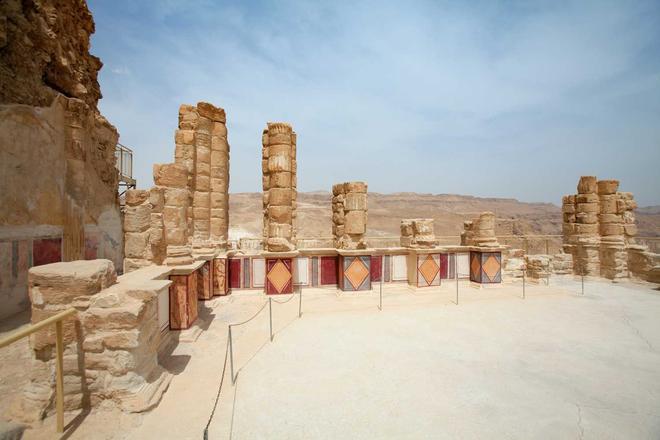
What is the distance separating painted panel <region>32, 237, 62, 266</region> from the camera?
7.66m

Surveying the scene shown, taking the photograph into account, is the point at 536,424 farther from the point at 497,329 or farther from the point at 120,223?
the point at 120,223

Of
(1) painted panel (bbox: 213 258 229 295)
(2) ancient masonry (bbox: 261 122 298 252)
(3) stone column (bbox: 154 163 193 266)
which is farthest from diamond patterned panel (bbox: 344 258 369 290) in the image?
(3) stone column (bbox: 154 163 193 266)

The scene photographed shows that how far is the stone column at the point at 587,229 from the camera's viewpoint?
41.1 ft

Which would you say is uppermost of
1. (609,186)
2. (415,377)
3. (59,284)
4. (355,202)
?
(609,186)

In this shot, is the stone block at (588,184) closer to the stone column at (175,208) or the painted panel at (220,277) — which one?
the painted panel at (220,277)

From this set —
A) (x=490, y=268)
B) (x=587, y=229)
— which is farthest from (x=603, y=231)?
(x=490, y=268)

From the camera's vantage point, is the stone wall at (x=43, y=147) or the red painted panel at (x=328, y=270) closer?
the stone wall at (x=43, y=147)

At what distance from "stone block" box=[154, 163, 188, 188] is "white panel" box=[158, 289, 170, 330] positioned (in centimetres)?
238

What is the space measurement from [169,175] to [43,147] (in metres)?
4.49

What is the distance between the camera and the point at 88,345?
338cm

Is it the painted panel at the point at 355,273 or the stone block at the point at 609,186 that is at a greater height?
the stone block at the point at 609,186

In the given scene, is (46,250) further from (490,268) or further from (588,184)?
(588,184)

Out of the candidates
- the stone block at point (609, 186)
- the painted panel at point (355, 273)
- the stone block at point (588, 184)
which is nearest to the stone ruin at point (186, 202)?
the painted panel at point (355, 273)

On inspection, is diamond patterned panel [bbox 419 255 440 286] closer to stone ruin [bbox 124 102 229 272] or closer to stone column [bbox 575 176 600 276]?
stone ruin [bbox 124 102 229 272]
